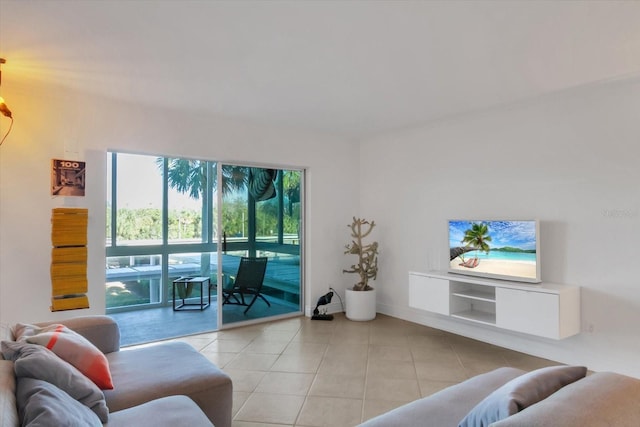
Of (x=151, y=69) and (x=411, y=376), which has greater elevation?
(x=151, y=69)

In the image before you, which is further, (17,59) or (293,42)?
(17,59)

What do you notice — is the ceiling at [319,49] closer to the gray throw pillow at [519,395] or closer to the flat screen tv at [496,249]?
the flat screen tv at [496,249]

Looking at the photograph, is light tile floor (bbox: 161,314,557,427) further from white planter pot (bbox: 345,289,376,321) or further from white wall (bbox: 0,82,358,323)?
white wall (bbox: 0,82,358,323)

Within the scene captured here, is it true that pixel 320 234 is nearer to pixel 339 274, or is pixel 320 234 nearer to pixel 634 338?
pixel 339 274

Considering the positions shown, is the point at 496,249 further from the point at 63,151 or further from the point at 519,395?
the point at 63,151

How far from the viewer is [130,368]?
2.33 m

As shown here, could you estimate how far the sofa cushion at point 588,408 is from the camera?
44.0 inches

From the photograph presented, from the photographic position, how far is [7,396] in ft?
4.39

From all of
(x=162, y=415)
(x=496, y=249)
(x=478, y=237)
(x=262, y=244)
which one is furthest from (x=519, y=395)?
(x=262, y=244)

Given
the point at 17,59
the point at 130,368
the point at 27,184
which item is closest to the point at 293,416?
the point at 130,368

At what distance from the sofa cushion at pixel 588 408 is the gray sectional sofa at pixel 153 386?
4.43 feet

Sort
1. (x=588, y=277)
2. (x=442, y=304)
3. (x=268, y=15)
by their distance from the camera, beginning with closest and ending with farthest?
(x=268, y=15), (x=588, y=277), (x=442, y=304)

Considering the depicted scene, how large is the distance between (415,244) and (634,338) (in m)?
2.36

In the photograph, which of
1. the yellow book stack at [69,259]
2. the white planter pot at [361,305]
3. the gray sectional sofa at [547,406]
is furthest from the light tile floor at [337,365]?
the yellow book stack at [69,259]
